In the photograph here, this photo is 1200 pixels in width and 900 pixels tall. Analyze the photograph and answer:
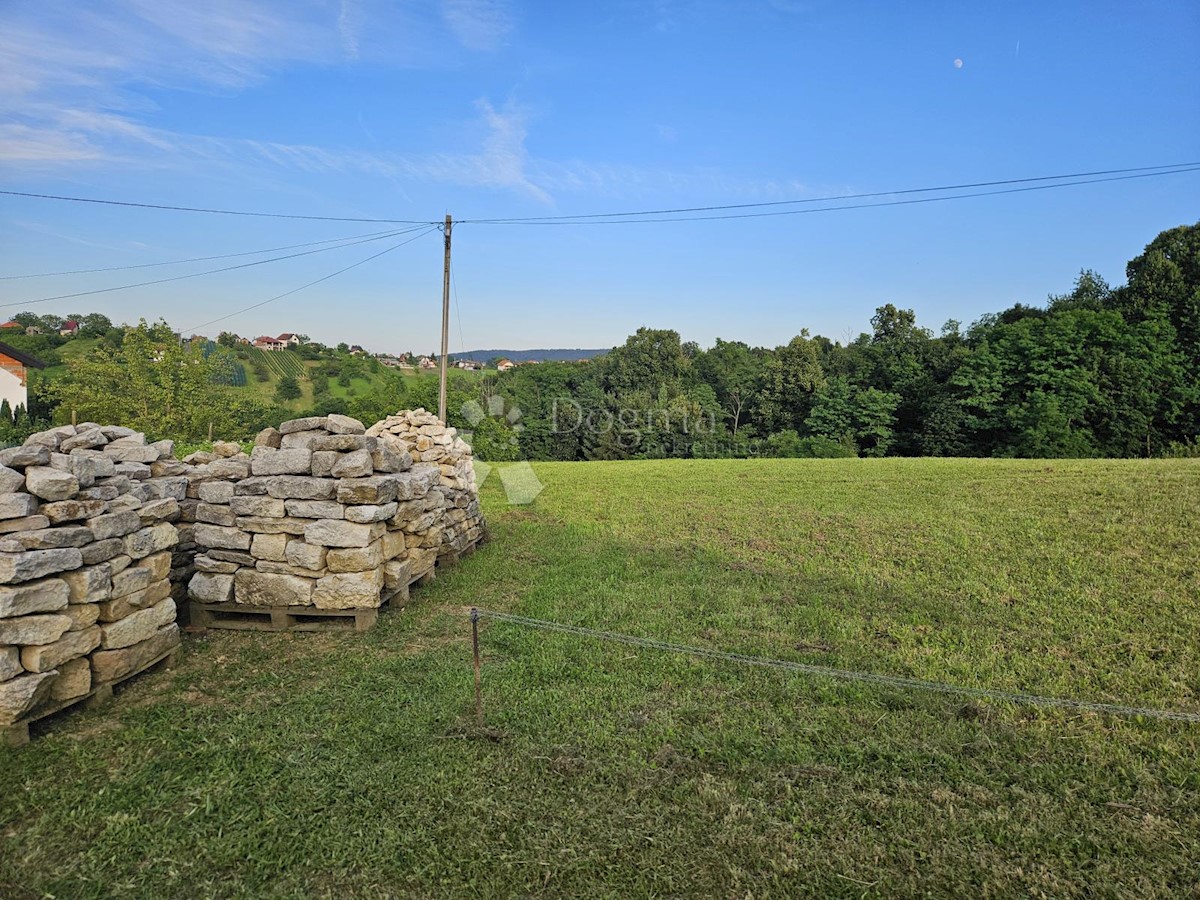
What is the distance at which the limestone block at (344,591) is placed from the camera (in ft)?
20.6

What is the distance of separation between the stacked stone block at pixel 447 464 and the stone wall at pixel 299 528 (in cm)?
232

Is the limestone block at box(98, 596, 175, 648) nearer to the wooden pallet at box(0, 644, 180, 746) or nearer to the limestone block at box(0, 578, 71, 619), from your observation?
the wooden pallet at box(0, 644, 180, 746)

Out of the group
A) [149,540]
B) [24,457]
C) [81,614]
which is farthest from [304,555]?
[24,457]

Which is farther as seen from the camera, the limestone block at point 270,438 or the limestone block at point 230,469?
the limestone block at point 230,469

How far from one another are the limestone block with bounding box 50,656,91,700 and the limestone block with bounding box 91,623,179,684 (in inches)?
4.5

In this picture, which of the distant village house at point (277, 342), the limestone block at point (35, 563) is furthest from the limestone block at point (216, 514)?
the distant village house at point (277, 342)

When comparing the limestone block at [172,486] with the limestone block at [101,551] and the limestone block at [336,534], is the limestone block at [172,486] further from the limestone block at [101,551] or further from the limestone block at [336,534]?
the limestone block at [336,534]

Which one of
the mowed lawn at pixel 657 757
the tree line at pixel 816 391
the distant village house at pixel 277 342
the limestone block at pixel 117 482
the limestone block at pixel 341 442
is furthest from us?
the distant village house at pixel 277 342

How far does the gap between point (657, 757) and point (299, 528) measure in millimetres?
4309

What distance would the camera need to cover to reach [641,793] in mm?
3668

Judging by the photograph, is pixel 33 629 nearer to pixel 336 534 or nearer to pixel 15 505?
pixel 15 505

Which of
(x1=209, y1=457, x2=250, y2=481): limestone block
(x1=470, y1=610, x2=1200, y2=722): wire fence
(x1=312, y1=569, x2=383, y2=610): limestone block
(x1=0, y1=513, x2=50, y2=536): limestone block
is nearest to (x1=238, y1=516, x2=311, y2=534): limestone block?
(x1=312, y1=569, x2=383, y2=610): limestone block


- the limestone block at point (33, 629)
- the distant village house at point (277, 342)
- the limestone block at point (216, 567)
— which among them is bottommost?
the limestone block at point (216, 567)

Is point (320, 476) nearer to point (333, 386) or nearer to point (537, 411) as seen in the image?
point (537, 411)
